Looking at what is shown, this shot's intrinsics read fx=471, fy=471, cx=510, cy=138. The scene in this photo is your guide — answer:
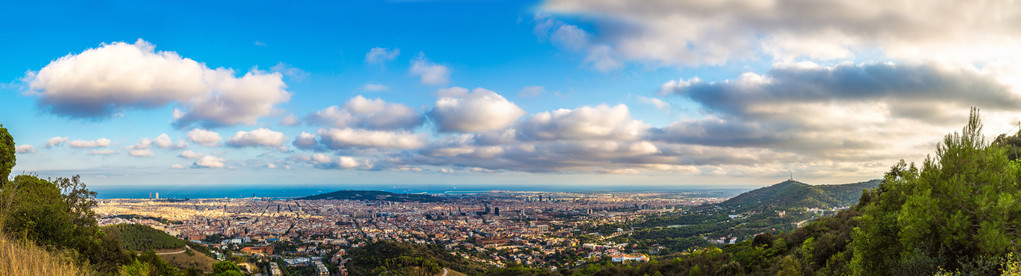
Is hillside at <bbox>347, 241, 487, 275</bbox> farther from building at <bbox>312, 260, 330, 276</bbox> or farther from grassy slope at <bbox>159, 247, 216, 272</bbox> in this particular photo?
grassy slope at <bbox>159, 247, 216, 272</bbox>

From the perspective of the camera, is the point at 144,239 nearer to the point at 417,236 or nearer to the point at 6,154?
the point at 6,154

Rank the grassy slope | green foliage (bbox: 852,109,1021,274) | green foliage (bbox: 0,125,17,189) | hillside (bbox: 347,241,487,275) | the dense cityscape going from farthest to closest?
the dense cityscape → hillside (bbox: 347,241,487,275) → the grassy slope → green foliage (bbox: 0,125,17,189) → green foliage (bbox: 852,109,1021,274)

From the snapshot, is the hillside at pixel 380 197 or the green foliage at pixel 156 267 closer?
the green foliage at pixel 156 267

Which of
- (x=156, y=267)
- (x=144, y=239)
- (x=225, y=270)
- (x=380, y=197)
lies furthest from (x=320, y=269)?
(x=380, y=197)

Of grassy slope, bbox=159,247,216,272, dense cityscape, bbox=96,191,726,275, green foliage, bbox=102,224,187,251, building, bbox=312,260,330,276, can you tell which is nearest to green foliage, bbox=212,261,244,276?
grassy slope, bbox=159,247,216,272

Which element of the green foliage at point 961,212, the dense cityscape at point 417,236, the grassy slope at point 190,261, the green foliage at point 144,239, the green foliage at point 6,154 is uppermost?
the green foliage at point 6,154

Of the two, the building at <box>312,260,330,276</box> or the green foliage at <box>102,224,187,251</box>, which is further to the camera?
the building at <box>312,260,330,276</box>

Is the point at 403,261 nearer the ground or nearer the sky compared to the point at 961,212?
nearer the ground

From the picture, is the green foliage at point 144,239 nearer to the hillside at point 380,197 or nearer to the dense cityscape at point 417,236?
the dense cityscape at point 417,236

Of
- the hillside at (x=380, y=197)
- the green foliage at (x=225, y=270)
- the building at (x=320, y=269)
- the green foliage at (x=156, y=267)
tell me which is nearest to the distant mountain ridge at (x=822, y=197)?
the building at (x=320, y=269)

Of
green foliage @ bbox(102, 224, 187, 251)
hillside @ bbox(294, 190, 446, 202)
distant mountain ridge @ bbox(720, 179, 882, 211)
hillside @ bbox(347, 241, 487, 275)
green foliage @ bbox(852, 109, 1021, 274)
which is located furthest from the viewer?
hillside @ bbox(294, 190, 446, 202)

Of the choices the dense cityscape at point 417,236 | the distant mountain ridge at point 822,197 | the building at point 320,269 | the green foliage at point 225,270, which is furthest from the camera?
the distant mountain ridge at point 822,197

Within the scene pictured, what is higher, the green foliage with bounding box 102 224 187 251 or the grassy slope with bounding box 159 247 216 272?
the green foliage with bounding box 102 224 187 251
